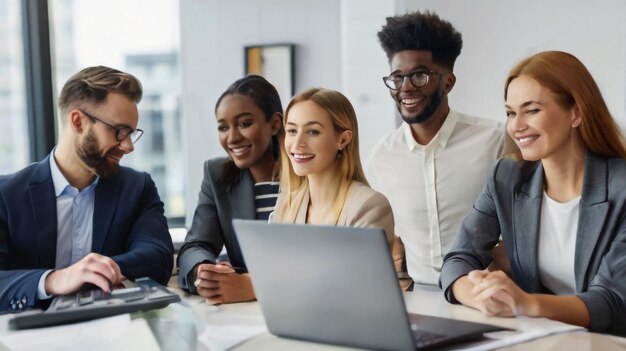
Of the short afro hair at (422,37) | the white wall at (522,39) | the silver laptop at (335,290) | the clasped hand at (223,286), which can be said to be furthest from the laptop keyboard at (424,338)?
the white wall at (522,39)

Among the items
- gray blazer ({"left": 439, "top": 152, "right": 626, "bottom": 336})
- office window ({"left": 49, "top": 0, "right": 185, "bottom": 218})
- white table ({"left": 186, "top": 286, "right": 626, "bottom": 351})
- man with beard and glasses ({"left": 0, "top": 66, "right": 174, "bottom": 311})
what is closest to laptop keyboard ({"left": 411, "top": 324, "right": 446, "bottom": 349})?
white table ({"left": 186, "top": 286, "right": 626, "bottom": 351})


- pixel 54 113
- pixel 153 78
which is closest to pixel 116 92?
pixel 54 113

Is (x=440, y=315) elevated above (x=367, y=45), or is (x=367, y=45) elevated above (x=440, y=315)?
(x=367, y=45)

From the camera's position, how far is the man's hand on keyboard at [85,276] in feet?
6.39

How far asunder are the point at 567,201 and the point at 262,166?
3.31 feet

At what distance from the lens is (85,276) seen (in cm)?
195

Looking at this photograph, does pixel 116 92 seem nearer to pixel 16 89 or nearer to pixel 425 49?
pixel 425 49

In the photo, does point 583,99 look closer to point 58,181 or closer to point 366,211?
point 366,211

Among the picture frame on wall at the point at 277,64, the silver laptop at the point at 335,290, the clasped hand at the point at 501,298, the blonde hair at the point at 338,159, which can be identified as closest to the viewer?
the silver laptop at the point at 335,290

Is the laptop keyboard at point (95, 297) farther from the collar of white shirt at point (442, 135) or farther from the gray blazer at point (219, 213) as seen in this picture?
the collar of white shirt at point (442, 135)

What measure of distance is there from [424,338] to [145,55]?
296cm

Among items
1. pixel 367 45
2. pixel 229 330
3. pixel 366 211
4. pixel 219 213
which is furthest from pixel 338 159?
pixel 367 45

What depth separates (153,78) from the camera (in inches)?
158

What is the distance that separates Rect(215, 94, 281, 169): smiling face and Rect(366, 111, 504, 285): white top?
568 mm
